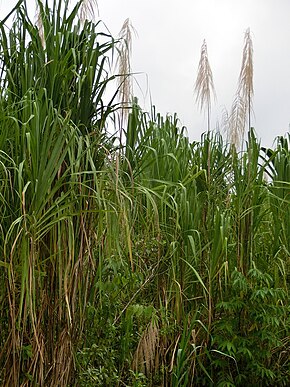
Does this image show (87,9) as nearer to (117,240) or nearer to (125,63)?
(125,63)

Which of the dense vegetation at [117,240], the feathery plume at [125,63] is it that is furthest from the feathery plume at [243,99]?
the feathery plume at [125,63]

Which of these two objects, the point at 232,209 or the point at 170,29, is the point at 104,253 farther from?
the point at 170,29

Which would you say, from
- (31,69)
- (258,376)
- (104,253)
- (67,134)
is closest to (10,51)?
(31,69)

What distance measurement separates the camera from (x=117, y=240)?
263 cm

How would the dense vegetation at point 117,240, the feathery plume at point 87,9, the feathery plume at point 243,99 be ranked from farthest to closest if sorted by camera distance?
the feathery plume at point 243,99 → the feathery plume at point 87,9 → the dense vegetation at point 117,240

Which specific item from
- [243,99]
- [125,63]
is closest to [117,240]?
A: [125,63]

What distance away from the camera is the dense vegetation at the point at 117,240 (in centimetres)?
248

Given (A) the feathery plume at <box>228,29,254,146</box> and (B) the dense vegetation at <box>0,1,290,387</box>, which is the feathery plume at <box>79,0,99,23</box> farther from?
(A) the feathery plume at <box>228,29,254,146</box>

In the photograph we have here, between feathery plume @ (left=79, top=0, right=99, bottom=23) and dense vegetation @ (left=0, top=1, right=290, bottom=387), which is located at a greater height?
feathery plume @ (left=79, top=0, right=99, bottom=23)

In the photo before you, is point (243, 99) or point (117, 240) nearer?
point (117, 240)

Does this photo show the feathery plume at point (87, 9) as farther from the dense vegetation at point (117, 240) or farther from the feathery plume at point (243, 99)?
the feathery plume at point (243, 99)

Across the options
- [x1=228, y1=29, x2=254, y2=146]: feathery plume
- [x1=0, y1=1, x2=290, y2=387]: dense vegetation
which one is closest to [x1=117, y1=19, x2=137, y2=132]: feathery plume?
[x1=0, y1=1, x2=290, y2=387]: dense vegetation

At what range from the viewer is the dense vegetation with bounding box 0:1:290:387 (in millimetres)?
2484

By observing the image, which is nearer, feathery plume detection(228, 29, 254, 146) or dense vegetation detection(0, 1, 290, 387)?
dense vegetation detection(0, 1, 290, 387)
